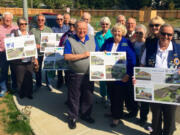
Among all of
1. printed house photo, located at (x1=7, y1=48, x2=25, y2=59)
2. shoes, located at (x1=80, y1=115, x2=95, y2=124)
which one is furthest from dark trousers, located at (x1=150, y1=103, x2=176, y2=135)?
printed house photo, located at (x1=7, y1=48, x2=25, y2=59)

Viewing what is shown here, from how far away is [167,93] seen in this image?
310 cm

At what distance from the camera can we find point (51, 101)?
17.0 ft

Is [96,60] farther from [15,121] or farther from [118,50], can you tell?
[15,121]

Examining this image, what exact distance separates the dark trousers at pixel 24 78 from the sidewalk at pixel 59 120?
210 millimetres

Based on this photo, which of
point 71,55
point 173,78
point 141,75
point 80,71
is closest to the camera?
point 173,78

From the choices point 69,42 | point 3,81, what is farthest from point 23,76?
point 69,42

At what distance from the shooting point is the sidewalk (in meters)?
3.84

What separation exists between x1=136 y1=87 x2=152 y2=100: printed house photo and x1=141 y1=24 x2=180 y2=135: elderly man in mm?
203

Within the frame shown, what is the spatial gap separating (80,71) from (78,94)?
476 millimetres

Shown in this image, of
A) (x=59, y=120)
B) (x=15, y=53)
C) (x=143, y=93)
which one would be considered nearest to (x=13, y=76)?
(x=15, y=53)

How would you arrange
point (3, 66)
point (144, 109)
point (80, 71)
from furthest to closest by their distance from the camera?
point (3, 66) < point (144, 109) < point (80, 71)

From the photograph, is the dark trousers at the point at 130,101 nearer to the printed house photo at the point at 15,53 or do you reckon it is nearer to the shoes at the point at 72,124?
the shoes at the point at 72,124

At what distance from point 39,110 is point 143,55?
268cm

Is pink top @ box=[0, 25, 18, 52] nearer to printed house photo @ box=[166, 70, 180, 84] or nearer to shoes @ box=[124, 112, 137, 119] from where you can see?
shoes @ box=[124, 112, 137, 119]
